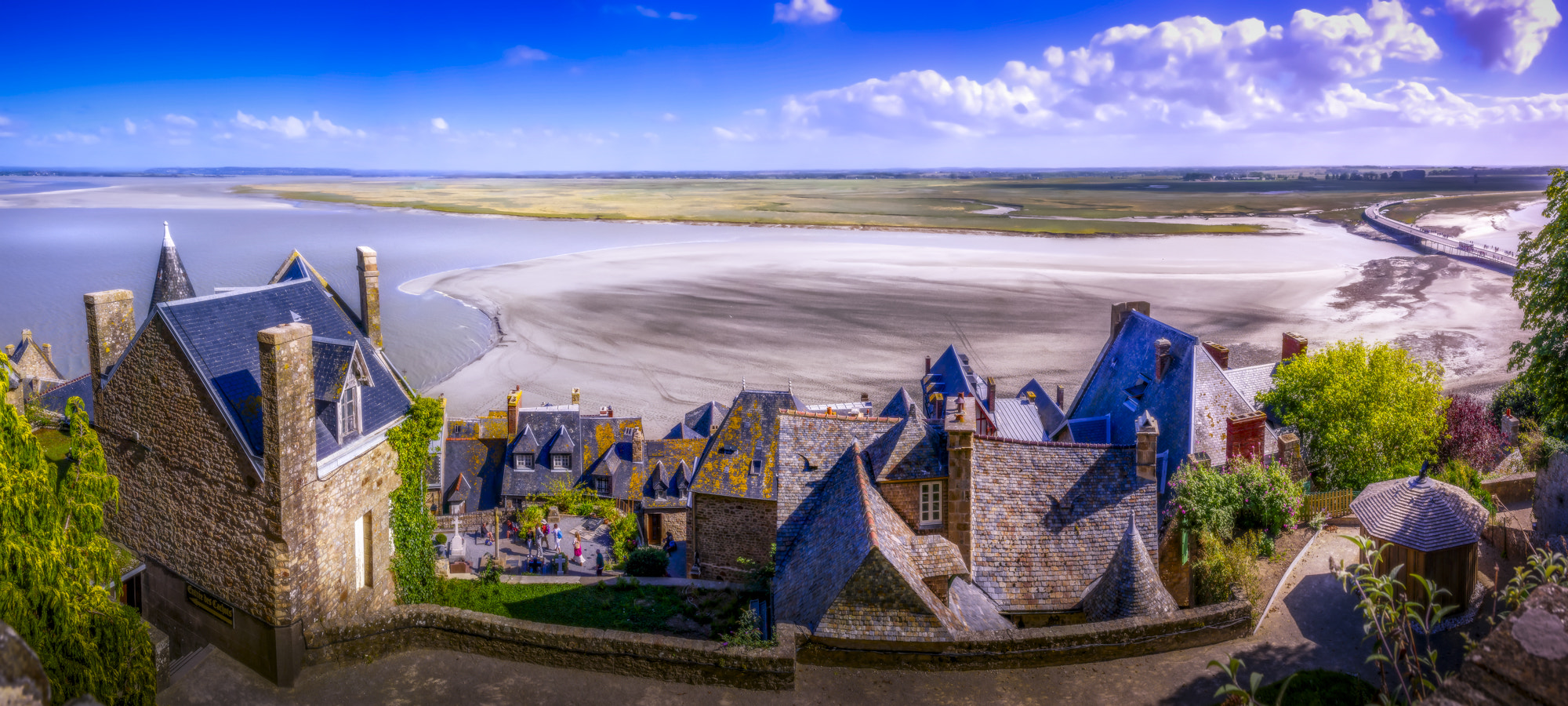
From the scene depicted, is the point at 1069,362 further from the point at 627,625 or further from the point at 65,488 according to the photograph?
the point at 65,488

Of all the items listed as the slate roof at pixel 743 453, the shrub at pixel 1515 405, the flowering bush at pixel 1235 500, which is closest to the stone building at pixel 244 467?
the slate roof at pixel 743 453

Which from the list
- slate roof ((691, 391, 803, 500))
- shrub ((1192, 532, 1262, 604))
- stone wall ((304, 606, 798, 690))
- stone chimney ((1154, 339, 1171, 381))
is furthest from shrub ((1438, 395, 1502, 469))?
stone wall ((304, 606, 798, 690))

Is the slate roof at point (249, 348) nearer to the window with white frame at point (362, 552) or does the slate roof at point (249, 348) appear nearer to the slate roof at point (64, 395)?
the window with white frame at point (362, 552)

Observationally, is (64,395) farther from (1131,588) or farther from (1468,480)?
(1468,480)

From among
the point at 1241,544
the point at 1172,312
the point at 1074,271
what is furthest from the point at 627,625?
the point at 1074,271

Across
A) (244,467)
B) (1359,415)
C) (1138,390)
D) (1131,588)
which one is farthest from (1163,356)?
(244,467)
